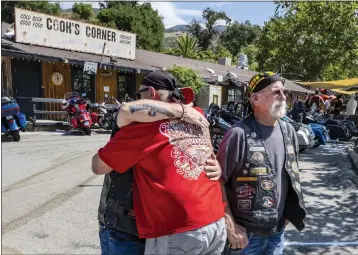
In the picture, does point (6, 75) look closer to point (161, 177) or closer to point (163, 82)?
point (163, 82)

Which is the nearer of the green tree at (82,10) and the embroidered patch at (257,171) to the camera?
the embroidered patch at (257,171)

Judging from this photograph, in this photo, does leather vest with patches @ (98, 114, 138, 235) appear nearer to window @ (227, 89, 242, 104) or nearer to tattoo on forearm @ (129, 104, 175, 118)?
tattoo on forearm @ (129, 104, 175, 118)

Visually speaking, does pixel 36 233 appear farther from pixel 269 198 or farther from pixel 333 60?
pixel 333 60

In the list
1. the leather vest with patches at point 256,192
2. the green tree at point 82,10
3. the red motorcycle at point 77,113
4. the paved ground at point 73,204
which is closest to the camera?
the leather vest with patches at point 256,192

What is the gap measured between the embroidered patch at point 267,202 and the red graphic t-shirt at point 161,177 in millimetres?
489

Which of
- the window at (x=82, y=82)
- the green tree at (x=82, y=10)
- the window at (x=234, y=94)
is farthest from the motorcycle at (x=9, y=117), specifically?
the green tree at (x=82, y=10)

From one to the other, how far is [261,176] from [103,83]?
15.6 m

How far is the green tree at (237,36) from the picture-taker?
58938 millimetres

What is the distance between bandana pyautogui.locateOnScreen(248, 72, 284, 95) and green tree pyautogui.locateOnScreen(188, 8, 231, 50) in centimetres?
6072

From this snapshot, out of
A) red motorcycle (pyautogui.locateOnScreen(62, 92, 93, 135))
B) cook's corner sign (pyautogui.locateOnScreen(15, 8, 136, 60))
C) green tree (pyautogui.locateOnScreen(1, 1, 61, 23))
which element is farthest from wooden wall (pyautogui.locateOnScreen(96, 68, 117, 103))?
green tree (pyautogui.locateOnScreen(1, 1, 61, 23))

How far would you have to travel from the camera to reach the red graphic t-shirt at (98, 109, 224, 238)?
5.73ft

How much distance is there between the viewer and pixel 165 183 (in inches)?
68.7

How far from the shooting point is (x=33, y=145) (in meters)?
9.37

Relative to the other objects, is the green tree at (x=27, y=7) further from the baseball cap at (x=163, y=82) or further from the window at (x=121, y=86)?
the baseball cap at (x=163, y=82)
